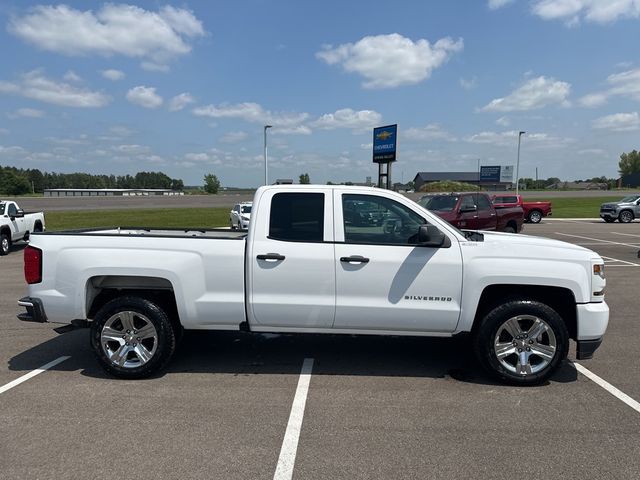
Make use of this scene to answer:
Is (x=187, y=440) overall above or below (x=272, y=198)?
below

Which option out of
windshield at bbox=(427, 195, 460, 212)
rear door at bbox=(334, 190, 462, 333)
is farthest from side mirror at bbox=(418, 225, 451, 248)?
windshield at bbox=(427, 195, 460, 212)

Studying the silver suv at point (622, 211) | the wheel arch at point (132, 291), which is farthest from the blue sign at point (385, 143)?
the wheel arch at point (132, 291)

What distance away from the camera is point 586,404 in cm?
386

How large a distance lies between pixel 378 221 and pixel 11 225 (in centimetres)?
1367

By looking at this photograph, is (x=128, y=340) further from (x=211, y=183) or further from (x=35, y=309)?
(x=211, y=183)

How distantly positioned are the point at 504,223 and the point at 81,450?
54.2 feet

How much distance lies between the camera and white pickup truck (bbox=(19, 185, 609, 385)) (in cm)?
414

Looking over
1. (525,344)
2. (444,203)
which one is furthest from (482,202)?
(525,344)

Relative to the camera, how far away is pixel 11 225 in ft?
44.7

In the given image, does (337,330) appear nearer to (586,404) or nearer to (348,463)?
(348,463)

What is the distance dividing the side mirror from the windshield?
451 inches

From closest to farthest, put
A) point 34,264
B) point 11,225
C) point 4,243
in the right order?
point 34,264 < point 4,243 < point 11,225

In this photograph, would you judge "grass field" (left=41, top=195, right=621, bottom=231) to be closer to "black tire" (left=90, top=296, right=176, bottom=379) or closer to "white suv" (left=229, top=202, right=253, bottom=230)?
"white suv" (left=229, top=202, right=253, bottom=230)

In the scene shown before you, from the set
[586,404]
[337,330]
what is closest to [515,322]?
[586,404]
